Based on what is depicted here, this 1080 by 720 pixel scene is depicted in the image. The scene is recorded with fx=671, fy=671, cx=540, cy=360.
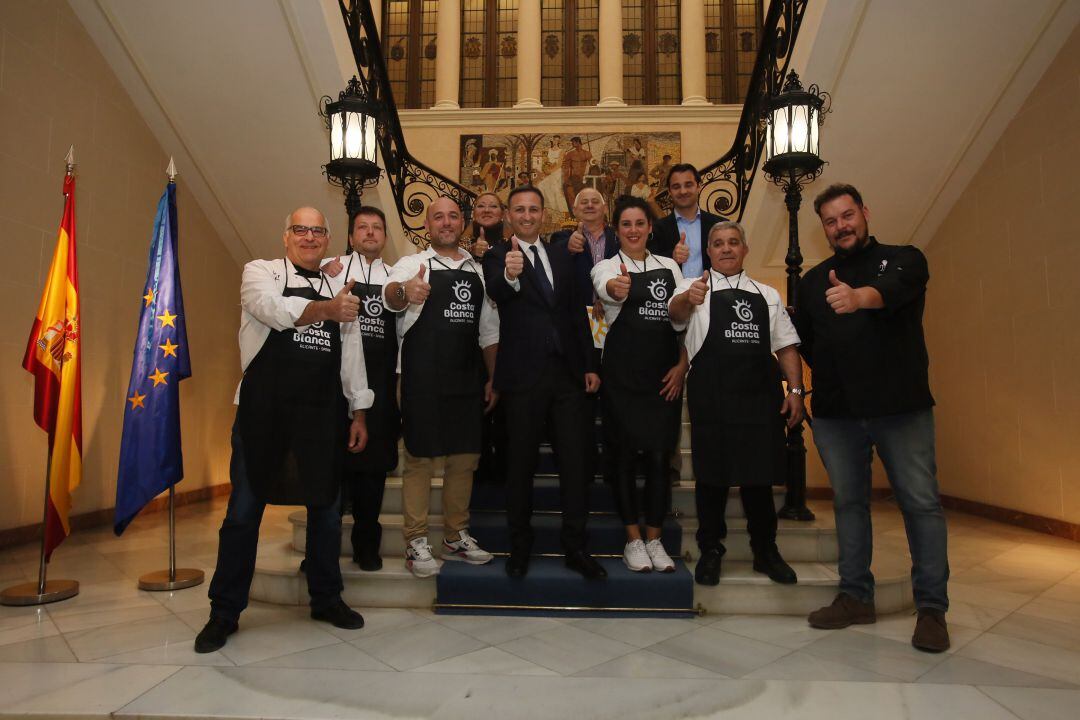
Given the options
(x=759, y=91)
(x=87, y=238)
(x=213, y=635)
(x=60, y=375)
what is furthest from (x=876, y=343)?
(x=87, y=238)

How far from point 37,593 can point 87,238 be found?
2802mm

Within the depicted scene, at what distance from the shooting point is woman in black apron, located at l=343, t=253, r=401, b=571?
3080 mm

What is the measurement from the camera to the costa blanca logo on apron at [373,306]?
3.14 m

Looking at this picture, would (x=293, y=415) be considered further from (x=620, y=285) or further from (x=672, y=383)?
(x=672, y=383)

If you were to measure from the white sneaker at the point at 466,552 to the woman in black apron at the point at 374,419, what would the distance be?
1.11 feet

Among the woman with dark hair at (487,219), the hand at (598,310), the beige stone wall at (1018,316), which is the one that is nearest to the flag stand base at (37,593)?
the woman with dark hair at (487,219)

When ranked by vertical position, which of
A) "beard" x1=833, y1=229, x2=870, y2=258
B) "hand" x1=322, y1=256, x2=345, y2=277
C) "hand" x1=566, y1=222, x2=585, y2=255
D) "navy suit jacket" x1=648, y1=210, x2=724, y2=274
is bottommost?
"hand" x1=322, y1=256, x2=345, y2=277

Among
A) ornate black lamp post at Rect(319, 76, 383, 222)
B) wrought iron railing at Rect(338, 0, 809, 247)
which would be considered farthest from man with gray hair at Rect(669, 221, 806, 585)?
wrought iron railing at Rect(338, 0, 809, 247)

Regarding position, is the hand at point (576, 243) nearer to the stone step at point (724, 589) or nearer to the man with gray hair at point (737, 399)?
the man with gray hair at point (737, 399)

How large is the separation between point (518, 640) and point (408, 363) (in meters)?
1.29

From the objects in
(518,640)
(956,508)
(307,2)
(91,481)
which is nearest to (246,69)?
(307,2)

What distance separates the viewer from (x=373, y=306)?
3.16 meters

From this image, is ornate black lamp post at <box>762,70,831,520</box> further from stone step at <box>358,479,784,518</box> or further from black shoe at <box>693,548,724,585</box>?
black shoe at <box>693,548,724,585</box>

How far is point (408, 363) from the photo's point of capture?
3.10 metres
